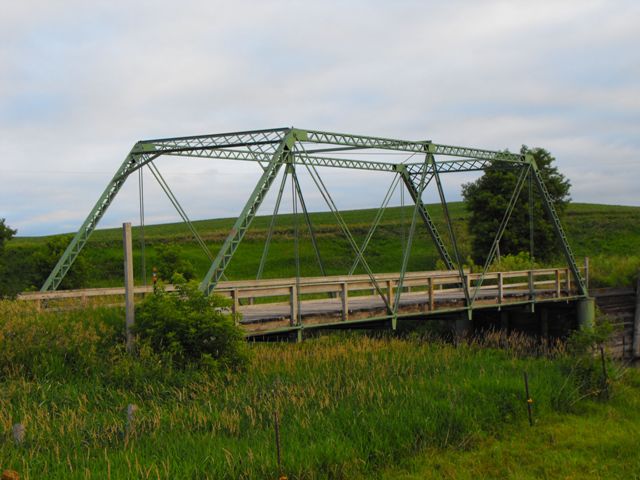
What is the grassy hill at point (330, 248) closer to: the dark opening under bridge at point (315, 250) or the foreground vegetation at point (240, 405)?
the dark opening under bridge at point (315, 250)

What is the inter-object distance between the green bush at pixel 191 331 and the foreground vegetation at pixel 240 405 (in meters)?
0.28

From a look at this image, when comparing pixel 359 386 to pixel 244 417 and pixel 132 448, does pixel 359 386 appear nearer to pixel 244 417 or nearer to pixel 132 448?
pixel 244 417

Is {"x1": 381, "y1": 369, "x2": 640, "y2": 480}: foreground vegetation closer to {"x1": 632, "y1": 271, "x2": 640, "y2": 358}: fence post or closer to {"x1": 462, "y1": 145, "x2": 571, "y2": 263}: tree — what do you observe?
{"x1": 632, "y1": 271, "x2": 640, "y2": 358}: fence post

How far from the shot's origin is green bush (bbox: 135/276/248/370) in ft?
46.8

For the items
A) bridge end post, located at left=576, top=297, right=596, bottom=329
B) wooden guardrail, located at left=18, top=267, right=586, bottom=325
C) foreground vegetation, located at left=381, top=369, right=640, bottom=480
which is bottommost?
foreground vegetation, located at left=381, top=369, right=640, bottom=480

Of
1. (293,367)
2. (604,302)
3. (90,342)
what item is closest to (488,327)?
(604,302)

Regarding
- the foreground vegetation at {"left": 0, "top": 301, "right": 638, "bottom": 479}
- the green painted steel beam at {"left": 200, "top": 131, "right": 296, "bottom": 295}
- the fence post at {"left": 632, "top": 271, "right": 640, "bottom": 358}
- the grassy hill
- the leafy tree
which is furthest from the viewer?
the grassy hill

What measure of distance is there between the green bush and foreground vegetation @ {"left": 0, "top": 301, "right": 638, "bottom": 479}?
282mm

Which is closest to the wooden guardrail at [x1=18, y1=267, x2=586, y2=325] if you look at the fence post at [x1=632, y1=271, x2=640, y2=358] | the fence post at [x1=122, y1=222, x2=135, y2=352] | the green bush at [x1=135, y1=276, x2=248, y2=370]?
the green bush at [x1=135, y1=276, x2=248, y2=370]

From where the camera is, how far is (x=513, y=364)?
55.9 feet

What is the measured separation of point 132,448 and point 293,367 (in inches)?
267

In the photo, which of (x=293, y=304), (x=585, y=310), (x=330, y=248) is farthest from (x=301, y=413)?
(x=330, y=248)

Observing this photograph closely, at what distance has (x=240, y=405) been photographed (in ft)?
41.0

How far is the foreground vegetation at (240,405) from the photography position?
9852 mm
